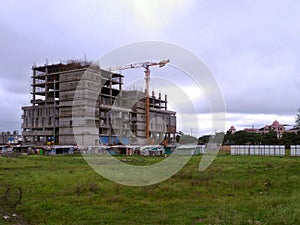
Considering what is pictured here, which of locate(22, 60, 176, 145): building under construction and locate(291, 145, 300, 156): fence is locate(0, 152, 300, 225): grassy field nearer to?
locate(291, 145, 300, 156): fence

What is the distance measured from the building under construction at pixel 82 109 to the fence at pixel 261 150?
41540mm

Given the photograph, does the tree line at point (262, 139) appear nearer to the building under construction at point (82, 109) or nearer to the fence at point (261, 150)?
the fence at point (261, 150)

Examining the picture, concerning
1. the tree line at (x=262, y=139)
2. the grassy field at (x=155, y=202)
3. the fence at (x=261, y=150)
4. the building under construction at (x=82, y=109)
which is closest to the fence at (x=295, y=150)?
the fence at (x=261, y=150)

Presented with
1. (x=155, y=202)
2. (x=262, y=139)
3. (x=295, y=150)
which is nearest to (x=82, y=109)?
(x=262, y=139)

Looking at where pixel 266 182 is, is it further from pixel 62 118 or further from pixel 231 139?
pixel 231 139

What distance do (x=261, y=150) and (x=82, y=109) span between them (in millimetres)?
52518

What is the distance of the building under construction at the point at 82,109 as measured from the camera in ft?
329

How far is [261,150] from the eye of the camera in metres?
68.6

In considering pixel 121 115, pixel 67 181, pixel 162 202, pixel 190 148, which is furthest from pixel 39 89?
pixel 162 202

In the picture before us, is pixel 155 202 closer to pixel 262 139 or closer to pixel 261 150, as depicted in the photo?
pixel 261 150

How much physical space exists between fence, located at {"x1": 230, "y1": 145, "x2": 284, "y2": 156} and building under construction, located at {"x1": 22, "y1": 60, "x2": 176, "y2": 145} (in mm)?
41540

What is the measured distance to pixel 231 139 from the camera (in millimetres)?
117750

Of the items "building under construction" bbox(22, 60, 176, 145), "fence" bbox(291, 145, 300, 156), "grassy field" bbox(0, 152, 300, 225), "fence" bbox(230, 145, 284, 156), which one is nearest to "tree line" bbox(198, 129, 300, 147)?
"fence" bbox(230, 145, 284, 156)

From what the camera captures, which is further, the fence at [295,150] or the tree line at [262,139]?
the tree line at [262,139]
